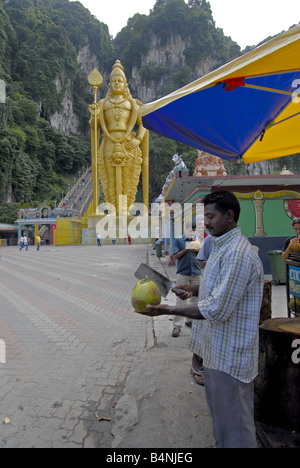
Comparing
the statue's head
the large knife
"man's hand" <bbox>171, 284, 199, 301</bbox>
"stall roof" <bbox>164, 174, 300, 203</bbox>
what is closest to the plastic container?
"stall roof" <bbox>164, 174, 300, 203</bbox>

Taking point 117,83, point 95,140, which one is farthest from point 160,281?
point 117,83

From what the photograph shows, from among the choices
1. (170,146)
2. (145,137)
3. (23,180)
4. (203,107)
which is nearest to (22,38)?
(23,180)

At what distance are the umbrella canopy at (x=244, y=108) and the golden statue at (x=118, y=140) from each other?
25.6m

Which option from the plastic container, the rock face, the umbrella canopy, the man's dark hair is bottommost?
the plastic container

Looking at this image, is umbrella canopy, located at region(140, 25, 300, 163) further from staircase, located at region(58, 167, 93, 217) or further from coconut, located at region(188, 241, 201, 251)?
staircase, located at region(58, 167, 93, 217)

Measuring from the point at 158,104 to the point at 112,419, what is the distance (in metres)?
2.66

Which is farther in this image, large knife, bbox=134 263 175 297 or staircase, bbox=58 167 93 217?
staircase, bbox=58 167 93 217

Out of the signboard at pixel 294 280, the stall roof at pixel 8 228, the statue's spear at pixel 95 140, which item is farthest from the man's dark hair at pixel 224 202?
the stall roof at pixel 8 228

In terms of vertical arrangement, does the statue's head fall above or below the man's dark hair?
above

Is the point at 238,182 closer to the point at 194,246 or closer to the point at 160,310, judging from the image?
the point at 194,246

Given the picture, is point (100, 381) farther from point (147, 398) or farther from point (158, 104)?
point (158, 104)

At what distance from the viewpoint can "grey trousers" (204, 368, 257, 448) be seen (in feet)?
4.75

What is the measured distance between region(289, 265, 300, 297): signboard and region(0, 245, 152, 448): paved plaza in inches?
78.8
